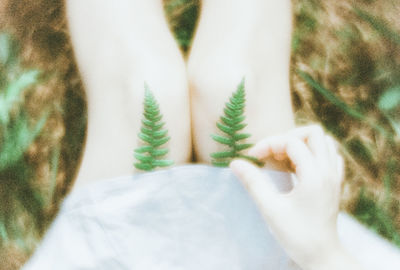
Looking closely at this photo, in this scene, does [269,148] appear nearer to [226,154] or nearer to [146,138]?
[226,154]

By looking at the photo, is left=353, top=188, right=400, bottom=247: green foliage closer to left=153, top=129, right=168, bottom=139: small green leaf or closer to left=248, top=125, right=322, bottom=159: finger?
left=248, top=125, right=322, bottom=159: finger

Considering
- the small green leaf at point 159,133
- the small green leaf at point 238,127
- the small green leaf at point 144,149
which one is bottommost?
the small green leaf at point 144,149

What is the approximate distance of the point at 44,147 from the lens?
4.91 ft

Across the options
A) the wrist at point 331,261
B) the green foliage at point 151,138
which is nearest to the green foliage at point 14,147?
the green foliage at point 151,138

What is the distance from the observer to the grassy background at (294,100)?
1.45 metres

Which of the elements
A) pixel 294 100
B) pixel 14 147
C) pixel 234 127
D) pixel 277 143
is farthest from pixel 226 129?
pixel 14 147

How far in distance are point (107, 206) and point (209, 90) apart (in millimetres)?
314

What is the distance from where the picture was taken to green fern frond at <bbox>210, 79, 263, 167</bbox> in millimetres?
978

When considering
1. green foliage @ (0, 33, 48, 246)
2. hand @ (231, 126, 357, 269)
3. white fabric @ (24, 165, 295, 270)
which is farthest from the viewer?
green foliage @ (0, 33, 48, 246)

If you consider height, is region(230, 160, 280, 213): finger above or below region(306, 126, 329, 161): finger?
below

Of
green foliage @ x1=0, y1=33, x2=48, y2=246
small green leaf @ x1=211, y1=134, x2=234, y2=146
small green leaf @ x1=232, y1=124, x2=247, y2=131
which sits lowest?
green foliage @ x1=0, y1=33, x2=48, y2=246

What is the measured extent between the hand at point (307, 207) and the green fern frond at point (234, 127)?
126mm

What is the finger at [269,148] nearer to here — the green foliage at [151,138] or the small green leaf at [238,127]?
the small green leaf at [238,127]

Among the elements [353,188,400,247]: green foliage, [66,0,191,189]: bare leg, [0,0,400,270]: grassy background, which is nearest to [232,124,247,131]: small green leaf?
[66,0,191,189]: bare leg
